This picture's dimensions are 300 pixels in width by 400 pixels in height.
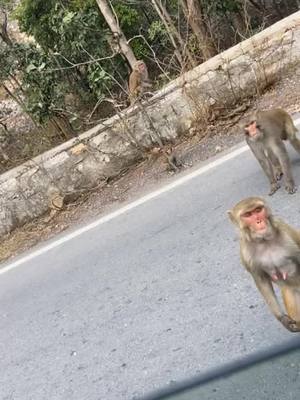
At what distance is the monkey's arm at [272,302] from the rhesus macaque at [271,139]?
1.87 metres

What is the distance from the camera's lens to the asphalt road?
12.7ft

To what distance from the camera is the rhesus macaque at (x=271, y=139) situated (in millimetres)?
5090

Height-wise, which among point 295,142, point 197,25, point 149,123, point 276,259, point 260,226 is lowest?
point 197,25

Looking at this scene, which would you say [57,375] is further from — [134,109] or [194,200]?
[134,109]

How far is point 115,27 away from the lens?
1234cm

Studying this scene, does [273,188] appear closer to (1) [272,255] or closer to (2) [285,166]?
(2) [285,166]

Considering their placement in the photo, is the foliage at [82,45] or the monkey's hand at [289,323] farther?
the foliage at [82,45]

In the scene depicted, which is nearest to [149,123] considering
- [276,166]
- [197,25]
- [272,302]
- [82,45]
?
[276,166]

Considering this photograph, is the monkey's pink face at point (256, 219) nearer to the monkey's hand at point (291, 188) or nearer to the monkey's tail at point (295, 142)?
the monkey's hand at point (291, 188)

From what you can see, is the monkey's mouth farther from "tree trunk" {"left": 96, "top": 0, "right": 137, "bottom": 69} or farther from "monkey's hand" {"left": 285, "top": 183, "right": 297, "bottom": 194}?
"tree trunk" {"left": 96, "top": 0, "right": 137, "bottom": 69}

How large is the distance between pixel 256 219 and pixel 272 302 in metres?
0.49

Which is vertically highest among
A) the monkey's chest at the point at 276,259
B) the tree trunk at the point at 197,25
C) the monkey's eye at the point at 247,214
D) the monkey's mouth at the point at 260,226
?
the monkey's eye at the point at 247,214

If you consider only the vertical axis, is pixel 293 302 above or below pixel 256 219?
below

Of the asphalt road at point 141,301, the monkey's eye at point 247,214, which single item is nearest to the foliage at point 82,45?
the asphalt road at point 141,301
